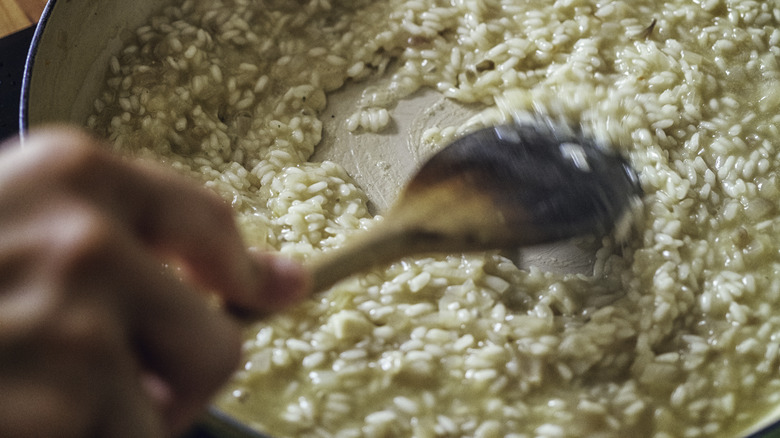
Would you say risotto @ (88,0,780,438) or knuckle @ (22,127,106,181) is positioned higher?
knuckle @ (22,127,106,181)

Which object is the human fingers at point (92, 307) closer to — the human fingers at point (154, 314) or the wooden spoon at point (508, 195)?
the human fingers at point (154, 314)

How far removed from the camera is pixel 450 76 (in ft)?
5.81

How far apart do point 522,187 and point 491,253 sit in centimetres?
20

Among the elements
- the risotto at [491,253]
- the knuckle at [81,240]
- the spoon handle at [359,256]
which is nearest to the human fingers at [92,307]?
the knuckle at [81,240]

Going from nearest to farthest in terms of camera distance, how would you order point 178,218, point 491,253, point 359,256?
point 178,218, point 359,256, point 491,253

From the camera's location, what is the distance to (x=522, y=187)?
1.34 m

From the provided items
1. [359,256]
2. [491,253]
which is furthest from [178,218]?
[491,253]

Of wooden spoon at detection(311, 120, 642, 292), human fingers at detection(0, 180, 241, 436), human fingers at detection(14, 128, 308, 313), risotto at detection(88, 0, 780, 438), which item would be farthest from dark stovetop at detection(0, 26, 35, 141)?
human fingers at detection(0, 180, 241, 436)

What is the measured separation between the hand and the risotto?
0.61m

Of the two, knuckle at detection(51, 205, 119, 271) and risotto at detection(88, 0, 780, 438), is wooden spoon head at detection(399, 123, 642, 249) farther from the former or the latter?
knuckle at detection(51, 205, 119, 271)

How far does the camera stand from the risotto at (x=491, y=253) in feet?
4.21

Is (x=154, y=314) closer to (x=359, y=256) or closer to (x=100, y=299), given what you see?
(x=100, y=299)

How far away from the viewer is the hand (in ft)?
1.74

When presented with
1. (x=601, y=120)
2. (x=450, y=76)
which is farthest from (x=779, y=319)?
(x=450, y=76)
